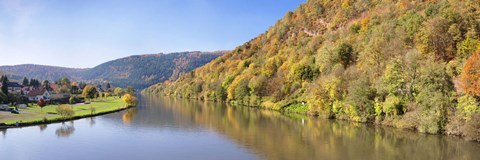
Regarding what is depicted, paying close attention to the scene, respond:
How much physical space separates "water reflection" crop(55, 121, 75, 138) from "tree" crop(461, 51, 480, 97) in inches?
1710

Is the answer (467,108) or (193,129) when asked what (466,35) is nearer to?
(467,108)

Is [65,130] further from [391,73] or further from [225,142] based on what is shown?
[391,73]

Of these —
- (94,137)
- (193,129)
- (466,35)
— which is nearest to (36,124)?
(94,137)

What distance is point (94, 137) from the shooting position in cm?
4209

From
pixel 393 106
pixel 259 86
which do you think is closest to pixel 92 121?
pixel 259 86

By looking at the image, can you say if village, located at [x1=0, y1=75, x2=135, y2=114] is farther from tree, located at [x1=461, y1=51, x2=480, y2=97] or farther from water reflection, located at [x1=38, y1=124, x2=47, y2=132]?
tree, located at [x1=461, y1=51, x2=480, y2=97]

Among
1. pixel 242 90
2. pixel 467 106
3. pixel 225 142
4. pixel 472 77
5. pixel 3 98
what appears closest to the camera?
pixel 472 77

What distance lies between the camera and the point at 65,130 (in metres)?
47.3

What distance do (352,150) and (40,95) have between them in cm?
9772

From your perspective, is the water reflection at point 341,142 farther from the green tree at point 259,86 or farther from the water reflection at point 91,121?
the green tree at point 259,86

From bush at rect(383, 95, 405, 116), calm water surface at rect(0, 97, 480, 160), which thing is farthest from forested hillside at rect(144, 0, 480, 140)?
calm water surface at rect(0, 97, 480, 160)

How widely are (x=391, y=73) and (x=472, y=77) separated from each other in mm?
12529

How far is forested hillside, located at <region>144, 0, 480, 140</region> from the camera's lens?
4125 centimetres

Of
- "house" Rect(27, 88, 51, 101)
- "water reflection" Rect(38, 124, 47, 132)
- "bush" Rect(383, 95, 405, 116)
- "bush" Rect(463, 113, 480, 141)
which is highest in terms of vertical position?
"house" Rect(27, 88, 51, 101)
